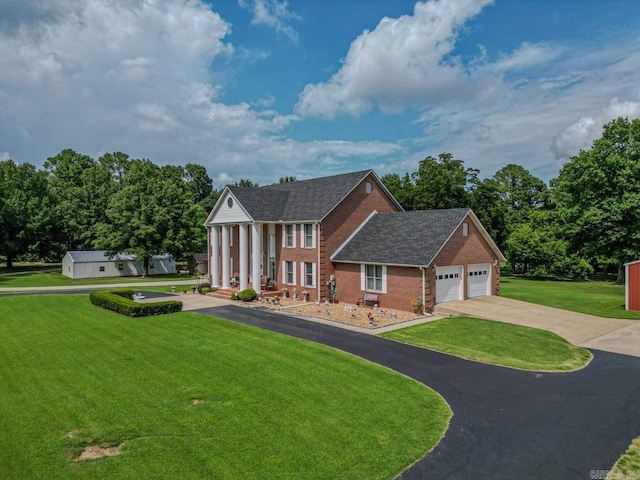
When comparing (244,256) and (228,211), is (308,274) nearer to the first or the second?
(244,256)

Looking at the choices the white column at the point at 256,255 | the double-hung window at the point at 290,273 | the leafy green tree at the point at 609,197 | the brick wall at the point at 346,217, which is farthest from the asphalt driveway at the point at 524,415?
the leafy green tree at the point at 609,197

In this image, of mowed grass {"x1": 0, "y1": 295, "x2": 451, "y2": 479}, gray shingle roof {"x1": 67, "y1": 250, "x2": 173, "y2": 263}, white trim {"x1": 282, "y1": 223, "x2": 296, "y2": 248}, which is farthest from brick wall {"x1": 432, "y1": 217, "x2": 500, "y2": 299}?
gray shingle roof {"x1": 67, "y1": 250, "x2": 173, "y2": 263}

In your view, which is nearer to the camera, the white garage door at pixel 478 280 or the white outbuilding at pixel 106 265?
the white garage door at pixel 478 280

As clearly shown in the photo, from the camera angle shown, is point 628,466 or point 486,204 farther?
point 486,204

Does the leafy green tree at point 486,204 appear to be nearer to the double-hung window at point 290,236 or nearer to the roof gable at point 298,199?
the roof gable at point 298,199

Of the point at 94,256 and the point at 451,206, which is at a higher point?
the point at 451,206

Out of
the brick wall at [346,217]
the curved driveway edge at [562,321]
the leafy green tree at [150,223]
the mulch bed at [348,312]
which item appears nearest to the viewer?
the curved driveway edge at [562,321]

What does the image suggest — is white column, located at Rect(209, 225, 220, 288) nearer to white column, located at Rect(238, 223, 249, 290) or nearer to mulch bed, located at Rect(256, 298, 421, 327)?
white column, located at Rect(238, 223, 249, 290)

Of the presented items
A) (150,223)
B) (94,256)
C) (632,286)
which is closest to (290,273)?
(632,286)
